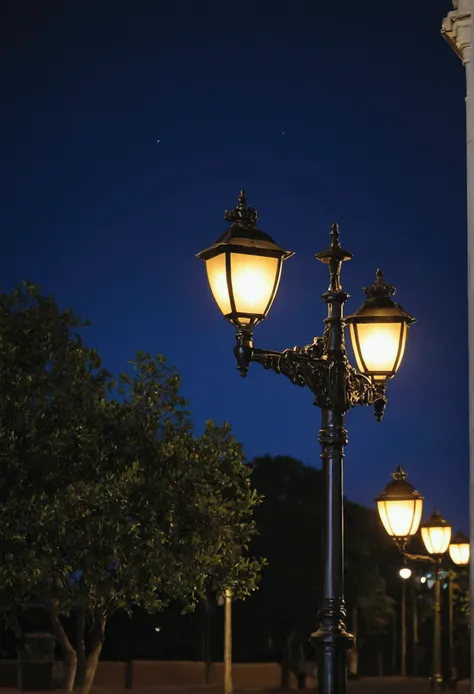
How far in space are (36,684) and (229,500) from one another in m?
16.9

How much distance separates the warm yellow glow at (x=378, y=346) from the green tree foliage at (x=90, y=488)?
22.4m

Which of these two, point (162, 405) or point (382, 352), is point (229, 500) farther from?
point (382, 352)

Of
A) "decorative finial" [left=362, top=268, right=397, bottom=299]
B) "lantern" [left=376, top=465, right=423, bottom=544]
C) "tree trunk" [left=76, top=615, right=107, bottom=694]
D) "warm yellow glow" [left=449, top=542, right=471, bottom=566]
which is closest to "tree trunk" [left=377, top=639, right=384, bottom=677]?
"tree trunk" [left=76, top=615, right=107, bottom=694]

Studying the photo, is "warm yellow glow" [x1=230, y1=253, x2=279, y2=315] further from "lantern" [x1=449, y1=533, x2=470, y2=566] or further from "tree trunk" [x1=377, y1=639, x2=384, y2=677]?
"tree trunk" [x1=377, y1=639, x2=384, y2=677]

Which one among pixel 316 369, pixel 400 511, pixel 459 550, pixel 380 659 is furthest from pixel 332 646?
pixel 380 659

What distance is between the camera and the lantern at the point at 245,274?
10492 mm

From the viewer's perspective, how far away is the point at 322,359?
10.9 metres

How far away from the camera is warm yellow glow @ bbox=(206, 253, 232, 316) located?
415 inches

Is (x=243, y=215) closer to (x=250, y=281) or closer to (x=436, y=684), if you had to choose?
(x=250, y=281)

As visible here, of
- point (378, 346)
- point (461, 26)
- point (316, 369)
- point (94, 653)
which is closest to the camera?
point (461, 26)

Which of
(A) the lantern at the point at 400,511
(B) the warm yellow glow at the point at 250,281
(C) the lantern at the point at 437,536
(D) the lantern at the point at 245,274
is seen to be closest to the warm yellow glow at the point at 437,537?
(C) the lantern at the point at 437,536

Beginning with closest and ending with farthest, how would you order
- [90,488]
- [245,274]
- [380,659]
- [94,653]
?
[245,274], [90,488], [94,653], [380,659]

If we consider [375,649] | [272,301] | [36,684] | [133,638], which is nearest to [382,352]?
[272,301]

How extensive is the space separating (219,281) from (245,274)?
0.23 metres
